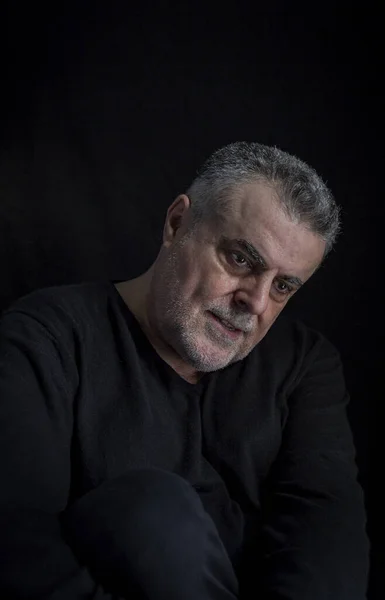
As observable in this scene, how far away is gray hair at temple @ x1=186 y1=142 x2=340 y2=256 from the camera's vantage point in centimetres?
126

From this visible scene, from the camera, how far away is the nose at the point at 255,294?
1241 millimetres

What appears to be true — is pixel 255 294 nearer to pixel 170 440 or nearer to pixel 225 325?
pixel 225 325

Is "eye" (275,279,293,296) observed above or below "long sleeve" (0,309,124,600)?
above

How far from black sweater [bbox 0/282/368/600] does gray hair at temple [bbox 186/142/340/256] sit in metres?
0.24

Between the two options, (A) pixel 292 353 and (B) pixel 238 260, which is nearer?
(B) pixel 238 260

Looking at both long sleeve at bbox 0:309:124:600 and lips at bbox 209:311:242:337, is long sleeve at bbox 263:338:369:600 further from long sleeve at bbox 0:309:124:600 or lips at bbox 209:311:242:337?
long sleeve at bbox 0:309:124:600

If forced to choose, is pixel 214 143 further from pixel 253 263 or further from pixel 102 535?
pixel 102 535

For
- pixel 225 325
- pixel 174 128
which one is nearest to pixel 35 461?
pixel 225 325

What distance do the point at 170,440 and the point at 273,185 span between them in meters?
0.47

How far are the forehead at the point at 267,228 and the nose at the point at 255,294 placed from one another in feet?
0.10

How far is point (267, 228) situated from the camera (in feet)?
4.05

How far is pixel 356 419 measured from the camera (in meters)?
1.80

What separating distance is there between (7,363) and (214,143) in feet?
2.75

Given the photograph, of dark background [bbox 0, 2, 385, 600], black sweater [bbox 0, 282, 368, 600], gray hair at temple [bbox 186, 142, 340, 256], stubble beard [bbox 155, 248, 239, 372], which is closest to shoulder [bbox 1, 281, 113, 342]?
black sweater [bbox 0, 282, 368, 600]
